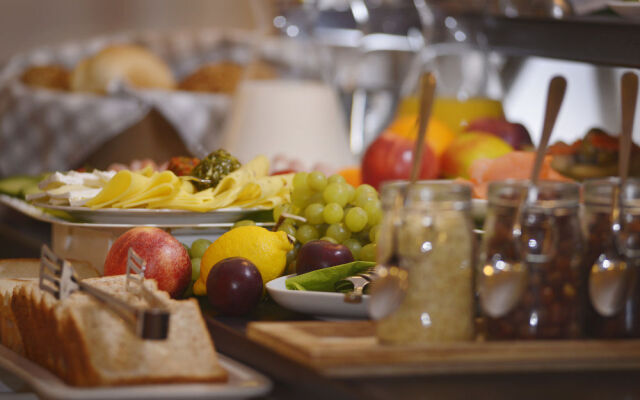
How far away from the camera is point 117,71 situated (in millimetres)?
2932

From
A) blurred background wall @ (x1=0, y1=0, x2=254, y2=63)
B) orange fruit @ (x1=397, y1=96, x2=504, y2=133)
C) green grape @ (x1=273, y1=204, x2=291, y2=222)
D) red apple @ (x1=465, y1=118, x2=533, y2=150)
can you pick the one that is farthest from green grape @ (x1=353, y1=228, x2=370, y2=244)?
blurred background wall @ (x1=0, y1=0, x2=254, y2=63)

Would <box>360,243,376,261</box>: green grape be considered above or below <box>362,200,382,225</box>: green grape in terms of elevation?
below

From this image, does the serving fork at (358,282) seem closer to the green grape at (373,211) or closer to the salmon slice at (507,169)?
the green grape at (373,211)

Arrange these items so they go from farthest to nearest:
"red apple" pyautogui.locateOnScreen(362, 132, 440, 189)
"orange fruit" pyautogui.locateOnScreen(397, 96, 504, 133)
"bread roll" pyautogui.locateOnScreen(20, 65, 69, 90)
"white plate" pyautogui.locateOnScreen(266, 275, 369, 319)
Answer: "bread roll" pyautogui.locateOnScreen(20, 65, 69, 90)
"orange fruit" pyautogui.locateOnScreen(397, 96, 504, 133)
"red apple" pyautogui.locateOnScreen(362, 132, 440, 189)
"white plate" pyautogui.locateOnScreen(266, 275, 369, 319)

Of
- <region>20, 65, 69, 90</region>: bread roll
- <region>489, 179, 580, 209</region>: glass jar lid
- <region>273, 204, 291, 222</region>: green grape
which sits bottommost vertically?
<region>273, 204, 291, 222</region>: green grape

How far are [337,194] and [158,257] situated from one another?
0.81ft

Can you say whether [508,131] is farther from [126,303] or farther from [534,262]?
[126,303]

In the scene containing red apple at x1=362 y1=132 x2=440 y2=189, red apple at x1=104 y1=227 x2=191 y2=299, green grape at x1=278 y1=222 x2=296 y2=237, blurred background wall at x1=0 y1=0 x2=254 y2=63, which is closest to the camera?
red apple at x1=104 y1=227 x2=191 y2=299

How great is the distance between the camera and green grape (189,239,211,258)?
42.5 inches

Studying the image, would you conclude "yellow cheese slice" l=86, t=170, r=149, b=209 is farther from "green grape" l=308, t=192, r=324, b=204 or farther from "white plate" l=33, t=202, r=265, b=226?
"green grape" l=308, t=192, r=324, b=204

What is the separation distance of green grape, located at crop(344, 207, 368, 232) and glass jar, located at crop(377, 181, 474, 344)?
35 centimetres

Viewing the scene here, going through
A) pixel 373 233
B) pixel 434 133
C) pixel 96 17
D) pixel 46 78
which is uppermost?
pixel 96 17

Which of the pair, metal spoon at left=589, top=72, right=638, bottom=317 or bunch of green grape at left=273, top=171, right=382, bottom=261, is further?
bunch of green grape at left=273, top=171, right=382, bottom=261

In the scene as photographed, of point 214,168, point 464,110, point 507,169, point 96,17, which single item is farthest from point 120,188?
point 96,17
